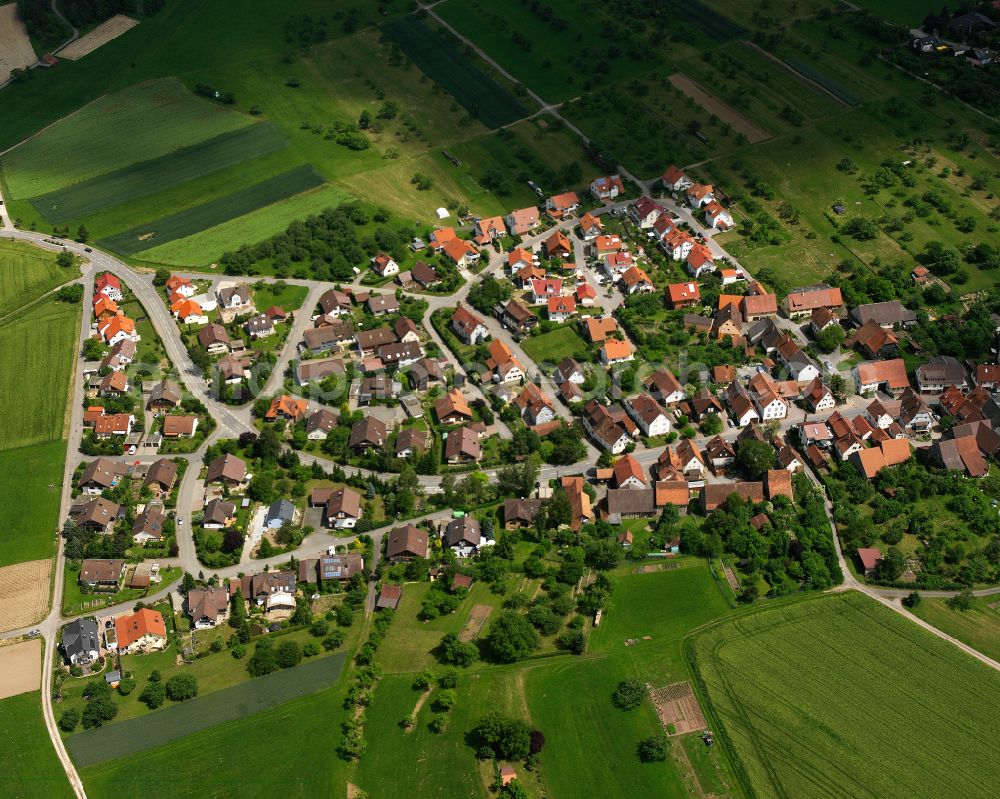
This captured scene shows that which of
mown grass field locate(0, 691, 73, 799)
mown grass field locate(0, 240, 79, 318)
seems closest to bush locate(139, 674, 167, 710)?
mown grass field locate(0, 691, 73, 799)

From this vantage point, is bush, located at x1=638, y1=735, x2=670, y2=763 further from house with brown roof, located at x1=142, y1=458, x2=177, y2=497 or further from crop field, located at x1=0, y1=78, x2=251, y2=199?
crop field, located at x1=0, y1=78, x2=251, y2=199

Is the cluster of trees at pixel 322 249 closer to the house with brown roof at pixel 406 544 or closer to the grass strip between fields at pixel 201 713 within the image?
the house with brown roof at pixel 406 544

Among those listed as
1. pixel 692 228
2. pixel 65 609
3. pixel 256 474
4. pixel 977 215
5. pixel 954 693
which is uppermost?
pixel 977 215

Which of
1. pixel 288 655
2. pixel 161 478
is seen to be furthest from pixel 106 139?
pixel 288 655

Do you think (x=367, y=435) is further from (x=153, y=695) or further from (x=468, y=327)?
(x=153, y=695)

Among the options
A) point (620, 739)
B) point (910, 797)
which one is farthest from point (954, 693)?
point (620, 739)

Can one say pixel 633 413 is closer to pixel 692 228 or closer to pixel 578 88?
pixel 692 228
